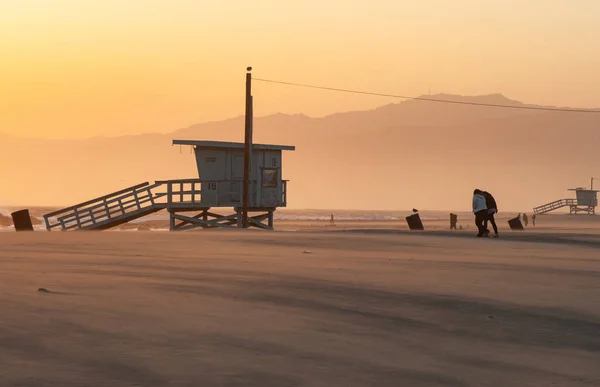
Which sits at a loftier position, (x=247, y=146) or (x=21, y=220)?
(x=247, y=146)

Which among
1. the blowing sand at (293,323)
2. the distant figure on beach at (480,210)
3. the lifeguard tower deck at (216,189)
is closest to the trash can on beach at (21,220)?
the lifeguard tower deck at (216,189)

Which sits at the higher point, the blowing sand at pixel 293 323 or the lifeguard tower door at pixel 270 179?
the lifeguard tower door at pixel 270 179

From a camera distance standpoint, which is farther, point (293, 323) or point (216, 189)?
point (216, 189)

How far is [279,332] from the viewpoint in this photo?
8625 mm

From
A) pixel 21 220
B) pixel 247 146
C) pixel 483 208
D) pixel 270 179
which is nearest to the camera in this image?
pixel 483 208

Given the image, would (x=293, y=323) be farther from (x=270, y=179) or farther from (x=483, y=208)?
(x=270, y=179)

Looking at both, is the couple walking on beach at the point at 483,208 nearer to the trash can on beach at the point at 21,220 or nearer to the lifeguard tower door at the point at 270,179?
the lifeguard tower door at the point at 270,179

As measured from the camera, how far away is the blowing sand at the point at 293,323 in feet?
22.5

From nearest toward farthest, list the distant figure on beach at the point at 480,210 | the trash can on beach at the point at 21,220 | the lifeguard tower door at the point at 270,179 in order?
the distant figure on beach at the point at 480,210 < the trash can on beach at the point at 21,220 < the lifeguard tower door at the point at 270,179

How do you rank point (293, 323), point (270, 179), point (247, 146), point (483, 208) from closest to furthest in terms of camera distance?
point (293, 323)
point (483, 208)
point (247, 146)
point (270, 179)

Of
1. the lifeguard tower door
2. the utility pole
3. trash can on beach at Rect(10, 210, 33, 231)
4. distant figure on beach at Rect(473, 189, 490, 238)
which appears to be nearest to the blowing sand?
distant figure on beach at Rect(473, 189, 490, 238)

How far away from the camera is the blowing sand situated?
685cm

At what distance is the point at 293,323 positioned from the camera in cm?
924

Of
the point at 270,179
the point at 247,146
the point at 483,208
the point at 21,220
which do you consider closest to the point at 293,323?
the point at 483,208
